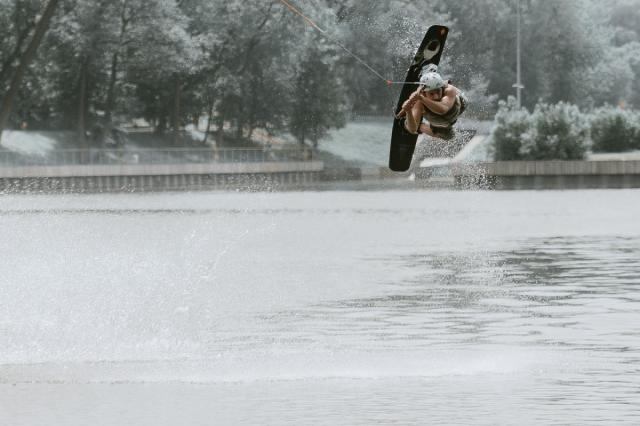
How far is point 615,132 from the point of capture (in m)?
120

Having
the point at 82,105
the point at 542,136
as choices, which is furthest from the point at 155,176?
the point at 542,136

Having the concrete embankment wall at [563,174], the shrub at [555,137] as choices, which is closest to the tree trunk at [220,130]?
the concrete embankment wall at [563,174]

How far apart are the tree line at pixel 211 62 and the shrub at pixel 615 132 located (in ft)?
34.3

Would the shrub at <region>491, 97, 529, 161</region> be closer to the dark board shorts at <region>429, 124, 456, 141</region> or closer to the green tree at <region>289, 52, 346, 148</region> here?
the green tree at <region>289, 52, 346, 148</region>

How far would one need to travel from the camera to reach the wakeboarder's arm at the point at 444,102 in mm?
28344

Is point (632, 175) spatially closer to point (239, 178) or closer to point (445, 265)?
point (239, 178)

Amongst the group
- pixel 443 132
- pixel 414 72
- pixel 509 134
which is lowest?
pixel 443 132

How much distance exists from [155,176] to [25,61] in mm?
12399

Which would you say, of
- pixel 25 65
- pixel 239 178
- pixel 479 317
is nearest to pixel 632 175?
pixel 239 178

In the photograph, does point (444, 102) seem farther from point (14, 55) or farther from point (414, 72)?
point (14, 55)

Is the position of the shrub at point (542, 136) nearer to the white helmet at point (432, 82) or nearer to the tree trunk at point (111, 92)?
the tree trunk at point (111, 92)

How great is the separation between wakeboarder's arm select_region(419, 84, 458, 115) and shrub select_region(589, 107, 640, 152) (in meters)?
92.6

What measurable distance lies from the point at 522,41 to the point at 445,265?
12281cm

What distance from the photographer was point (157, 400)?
75.2 feet
